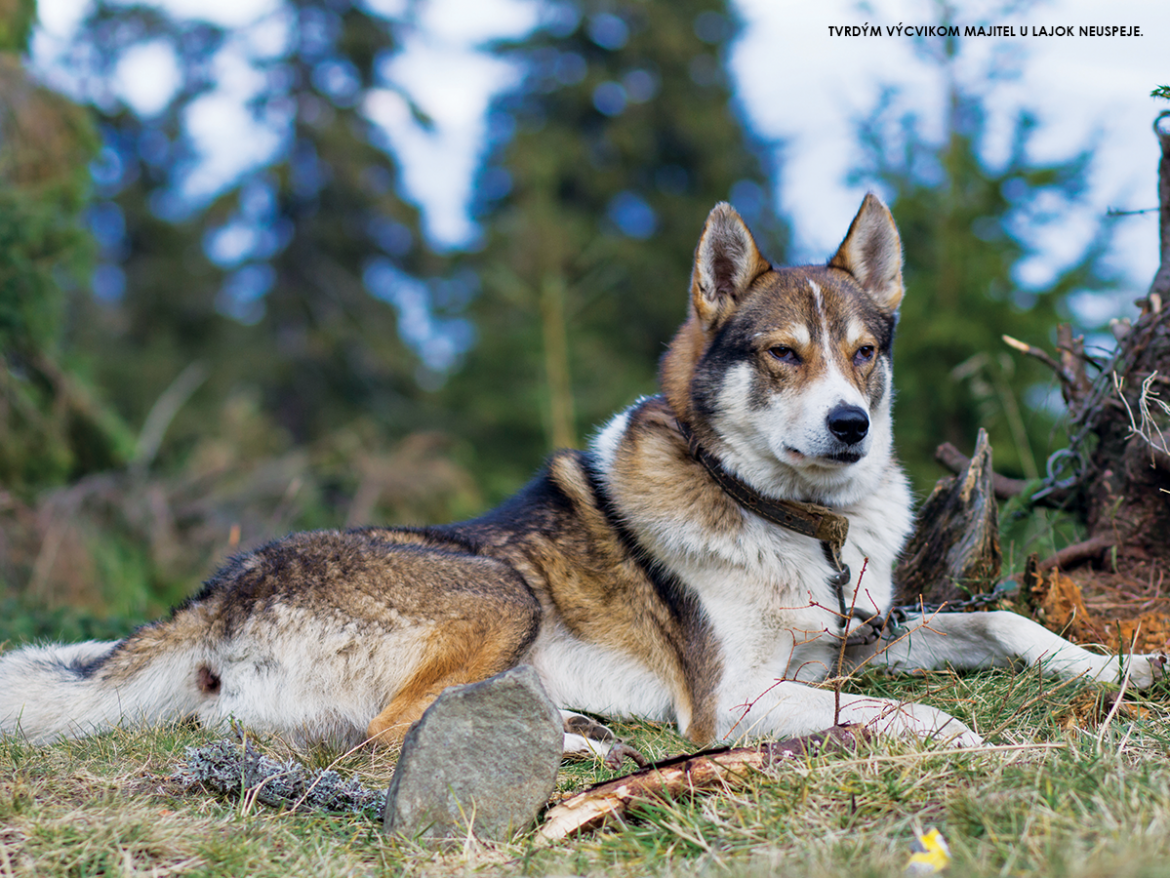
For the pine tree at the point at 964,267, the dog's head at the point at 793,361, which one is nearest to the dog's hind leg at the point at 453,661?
the dog's head at the point at 793,361

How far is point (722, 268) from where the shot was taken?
4.10 m

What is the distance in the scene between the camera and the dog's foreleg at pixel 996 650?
3.16 metres

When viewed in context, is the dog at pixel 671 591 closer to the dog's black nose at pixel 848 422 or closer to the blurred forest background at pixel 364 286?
the dog's black nose at pixel 848 422

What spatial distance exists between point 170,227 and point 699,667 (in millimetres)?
16669

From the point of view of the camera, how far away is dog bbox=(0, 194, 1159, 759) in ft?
11.0

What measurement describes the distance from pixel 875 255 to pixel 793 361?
86 cm

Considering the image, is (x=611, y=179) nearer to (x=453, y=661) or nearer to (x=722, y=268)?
(x=722, y=268)

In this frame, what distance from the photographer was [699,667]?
359 centimetres

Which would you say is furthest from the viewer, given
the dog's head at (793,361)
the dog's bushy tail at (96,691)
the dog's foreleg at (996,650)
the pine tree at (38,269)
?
the pine tree at (38,269)

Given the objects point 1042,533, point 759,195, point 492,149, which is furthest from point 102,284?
point 1042,533

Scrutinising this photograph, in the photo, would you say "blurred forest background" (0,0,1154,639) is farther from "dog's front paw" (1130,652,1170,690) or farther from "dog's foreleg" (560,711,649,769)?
"dog's front paw" (1130,652,1170,690)

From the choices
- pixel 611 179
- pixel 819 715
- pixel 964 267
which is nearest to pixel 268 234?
pixel 611 179

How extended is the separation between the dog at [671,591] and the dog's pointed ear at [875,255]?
11 millimetres

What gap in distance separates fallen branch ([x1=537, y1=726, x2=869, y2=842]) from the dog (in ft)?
1.71
